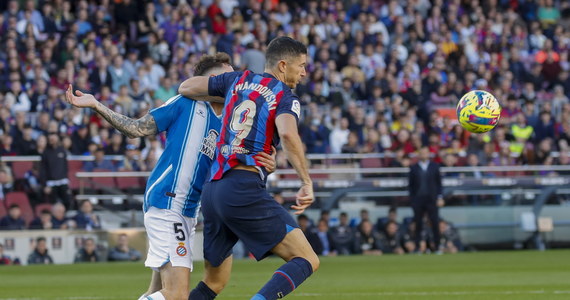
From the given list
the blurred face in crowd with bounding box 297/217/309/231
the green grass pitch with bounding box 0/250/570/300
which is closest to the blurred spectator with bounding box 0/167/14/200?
the green grass pitch with bounding box 0/250/570/300

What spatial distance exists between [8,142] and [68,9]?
18.6 ft

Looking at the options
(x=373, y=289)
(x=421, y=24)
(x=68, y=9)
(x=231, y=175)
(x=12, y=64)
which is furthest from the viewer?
(x=421, y=24)

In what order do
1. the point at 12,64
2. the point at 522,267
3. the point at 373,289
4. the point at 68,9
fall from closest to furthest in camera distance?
the point at 373,289 < the point at 522,267 < the point at 12,64 < the point at 68,9

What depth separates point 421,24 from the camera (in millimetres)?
28266

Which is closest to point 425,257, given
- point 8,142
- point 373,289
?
point 373,289

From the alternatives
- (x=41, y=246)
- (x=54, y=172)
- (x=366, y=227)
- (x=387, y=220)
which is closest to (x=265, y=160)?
(x=41, y=246)

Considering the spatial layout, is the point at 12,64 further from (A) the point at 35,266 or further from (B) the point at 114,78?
(A) the point at 35,266

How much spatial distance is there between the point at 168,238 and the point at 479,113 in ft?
14.5

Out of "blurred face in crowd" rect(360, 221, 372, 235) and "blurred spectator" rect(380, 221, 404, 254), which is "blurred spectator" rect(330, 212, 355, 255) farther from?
"blurred spectator" rect(380, 221, 404, 254)

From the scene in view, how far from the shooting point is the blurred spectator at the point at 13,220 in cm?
1872

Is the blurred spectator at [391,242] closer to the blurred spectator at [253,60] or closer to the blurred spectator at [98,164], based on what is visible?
the blurred spectator at [253,60]

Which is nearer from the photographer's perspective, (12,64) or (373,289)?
(373,289)

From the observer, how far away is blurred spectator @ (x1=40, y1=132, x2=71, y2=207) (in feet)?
64.3

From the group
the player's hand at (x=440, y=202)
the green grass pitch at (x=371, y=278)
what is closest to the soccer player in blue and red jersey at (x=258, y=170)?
the green grass pitch at (x=371, y=278)
